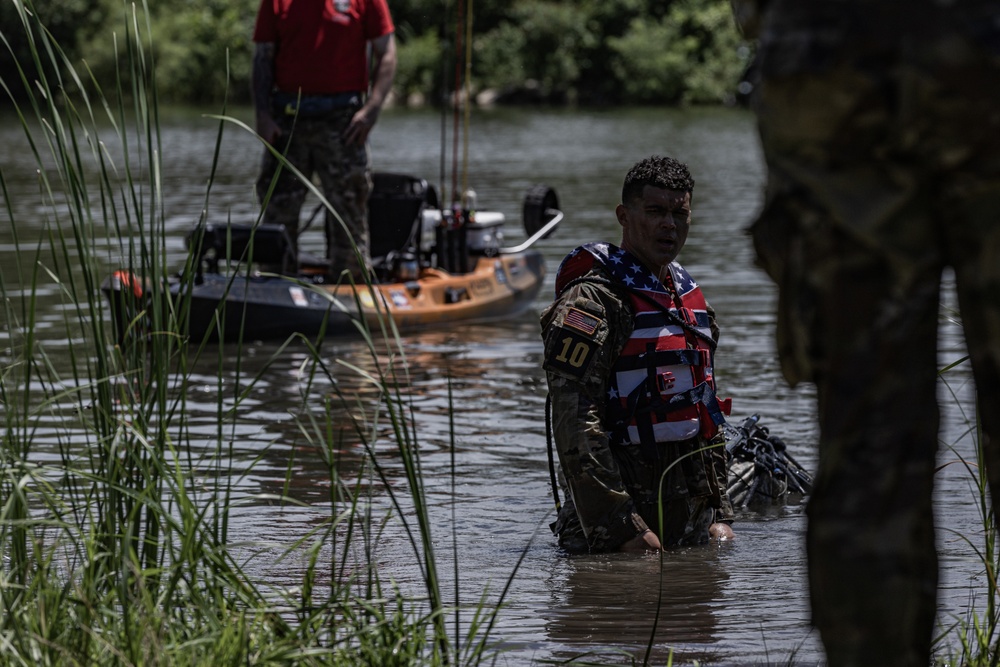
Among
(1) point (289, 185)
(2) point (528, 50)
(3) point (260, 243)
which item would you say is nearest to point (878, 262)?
(3) point (260, 243)

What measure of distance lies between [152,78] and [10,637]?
1.15 m

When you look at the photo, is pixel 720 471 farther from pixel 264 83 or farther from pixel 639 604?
pixel 264 83

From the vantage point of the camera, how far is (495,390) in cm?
814

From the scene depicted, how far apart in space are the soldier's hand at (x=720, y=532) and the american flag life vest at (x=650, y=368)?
17.7 inches

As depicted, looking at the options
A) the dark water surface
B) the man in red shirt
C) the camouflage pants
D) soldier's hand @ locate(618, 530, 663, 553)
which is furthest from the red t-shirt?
the camouflage pants

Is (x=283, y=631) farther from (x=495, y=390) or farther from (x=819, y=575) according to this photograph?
(x=495, y=390)

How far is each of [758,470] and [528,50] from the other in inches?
2003

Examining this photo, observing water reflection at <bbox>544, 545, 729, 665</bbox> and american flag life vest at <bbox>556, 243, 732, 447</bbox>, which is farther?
american flag life vest at <bbox>556, 243, 732, 447</bbox>

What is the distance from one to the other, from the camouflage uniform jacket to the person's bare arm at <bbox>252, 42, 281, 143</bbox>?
4.61 metres

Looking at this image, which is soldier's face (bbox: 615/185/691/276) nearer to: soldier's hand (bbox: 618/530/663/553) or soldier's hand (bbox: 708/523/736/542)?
soldier's hand (bbox: 618/530/663/553)

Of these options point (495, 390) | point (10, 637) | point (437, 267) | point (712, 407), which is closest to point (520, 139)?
point (437, 267)

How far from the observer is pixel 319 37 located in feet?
29.3

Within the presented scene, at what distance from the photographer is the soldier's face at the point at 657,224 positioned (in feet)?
15.4

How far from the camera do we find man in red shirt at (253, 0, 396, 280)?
8.95 meters
